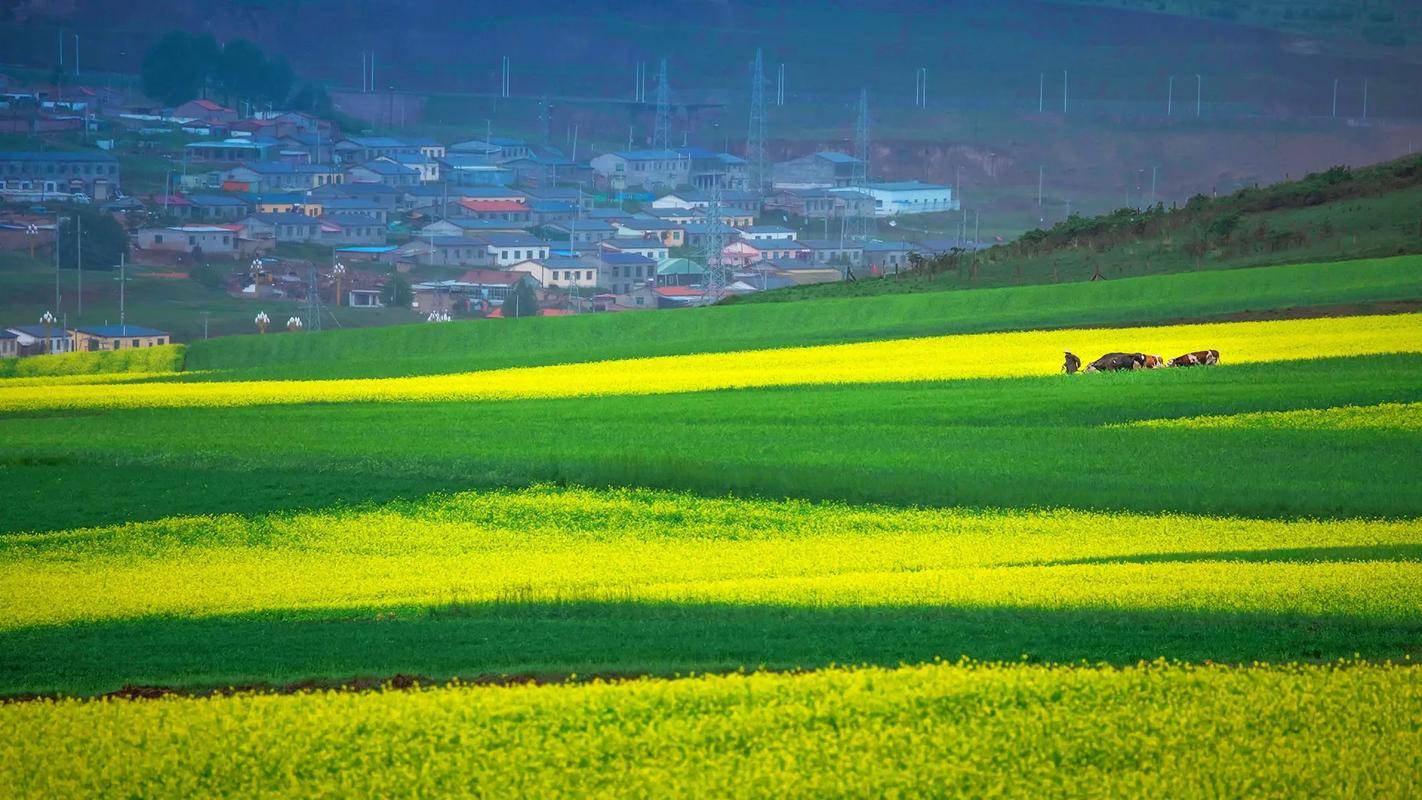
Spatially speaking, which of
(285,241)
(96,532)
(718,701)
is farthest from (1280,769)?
(285,241)

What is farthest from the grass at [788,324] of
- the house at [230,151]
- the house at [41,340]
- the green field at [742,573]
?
the house at [230,151]

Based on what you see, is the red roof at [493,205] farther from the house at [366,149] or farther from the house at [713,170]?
the house at [366,149]

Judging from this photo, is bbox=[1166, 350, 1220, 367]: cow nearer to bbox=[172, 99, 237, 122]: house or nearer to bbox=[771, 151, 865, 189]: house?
bbox=[771, 151, 865, 189]: house

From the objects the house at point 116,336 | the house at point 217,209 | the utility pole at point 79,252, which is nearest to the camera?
the house at point 116,336

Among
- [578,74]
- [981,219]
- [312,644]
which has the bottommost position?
[312,644]

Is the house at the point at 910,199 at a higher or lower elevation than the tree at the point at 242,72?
lower

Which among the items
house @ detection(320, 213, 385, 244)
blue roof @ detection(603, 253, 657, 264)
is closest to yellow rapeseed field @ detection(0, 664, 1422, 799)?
blue roof @ detection(603, 253, 657, 264)

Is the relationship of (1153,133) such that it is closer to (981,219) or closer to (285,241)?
(981,219)
